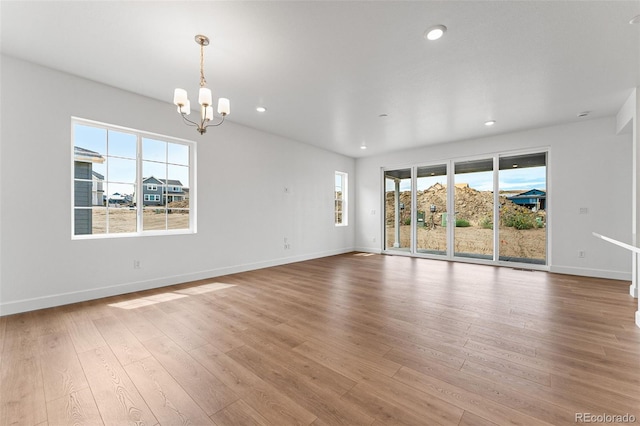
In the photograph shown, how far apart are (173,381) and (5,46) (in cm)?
383

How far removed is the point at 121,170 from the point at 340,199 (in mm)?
5337

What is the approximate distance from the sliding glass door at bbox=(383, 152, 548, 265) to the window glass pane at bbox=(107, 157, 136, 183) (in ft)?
19.8

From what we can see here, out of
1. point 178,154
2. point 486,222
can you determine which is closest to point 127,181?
point 178,154

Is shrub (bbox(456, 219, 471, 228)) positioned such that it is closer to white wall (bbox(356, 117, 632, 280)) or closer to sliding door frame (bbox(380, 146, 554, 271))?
sliding door frame (bbox(380, 146, 554, 271))

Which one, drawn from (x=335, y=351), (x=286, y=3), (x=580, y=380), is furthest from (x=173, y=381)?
(x=286, y=3)

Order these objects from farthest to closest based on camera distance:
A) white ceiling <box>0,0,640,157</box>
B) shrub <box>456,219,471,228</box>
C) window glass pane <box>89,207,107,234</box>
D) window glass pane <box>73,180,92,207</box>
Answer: shrub <box>456,219,471,228</box> < window glass pane <box>89,207,107,234</box> < window glass pane <box>73,180,92,207</box> < white ceiling <box>0,0,640,157</box>

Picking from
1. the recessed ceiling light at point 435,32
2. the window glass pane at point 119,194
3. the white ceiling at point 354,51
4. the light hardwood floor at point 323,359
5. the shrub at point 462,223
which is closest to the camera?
the light hardwood floor at point 323,359

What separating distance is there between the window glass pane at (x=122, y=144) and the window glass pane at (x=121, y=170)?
87 millimetres

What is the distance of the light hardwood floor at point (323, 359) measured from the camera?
151 centimetres

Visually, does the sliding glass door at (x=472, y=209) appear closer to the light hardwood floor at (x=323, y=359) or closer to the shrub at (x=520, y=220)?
the shrub at (x=520, y=220)

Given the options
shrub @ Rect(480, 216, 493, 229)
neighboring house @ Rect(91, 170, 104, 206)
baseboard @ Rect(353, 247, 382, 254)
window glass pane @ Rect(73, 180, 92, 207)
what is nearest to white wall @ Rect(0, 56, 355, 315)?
window glass pane @ Rect(73, 180, 92, 207)

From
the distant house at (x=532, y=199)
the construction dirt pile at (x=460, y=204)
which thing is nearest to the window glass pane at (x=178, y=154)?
the construction dirt pile at (x=460, y=204)

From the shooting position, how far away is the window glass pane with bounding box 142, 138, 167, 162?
13.2 ft

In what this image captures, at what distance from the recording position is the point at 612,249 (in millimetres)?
4586
